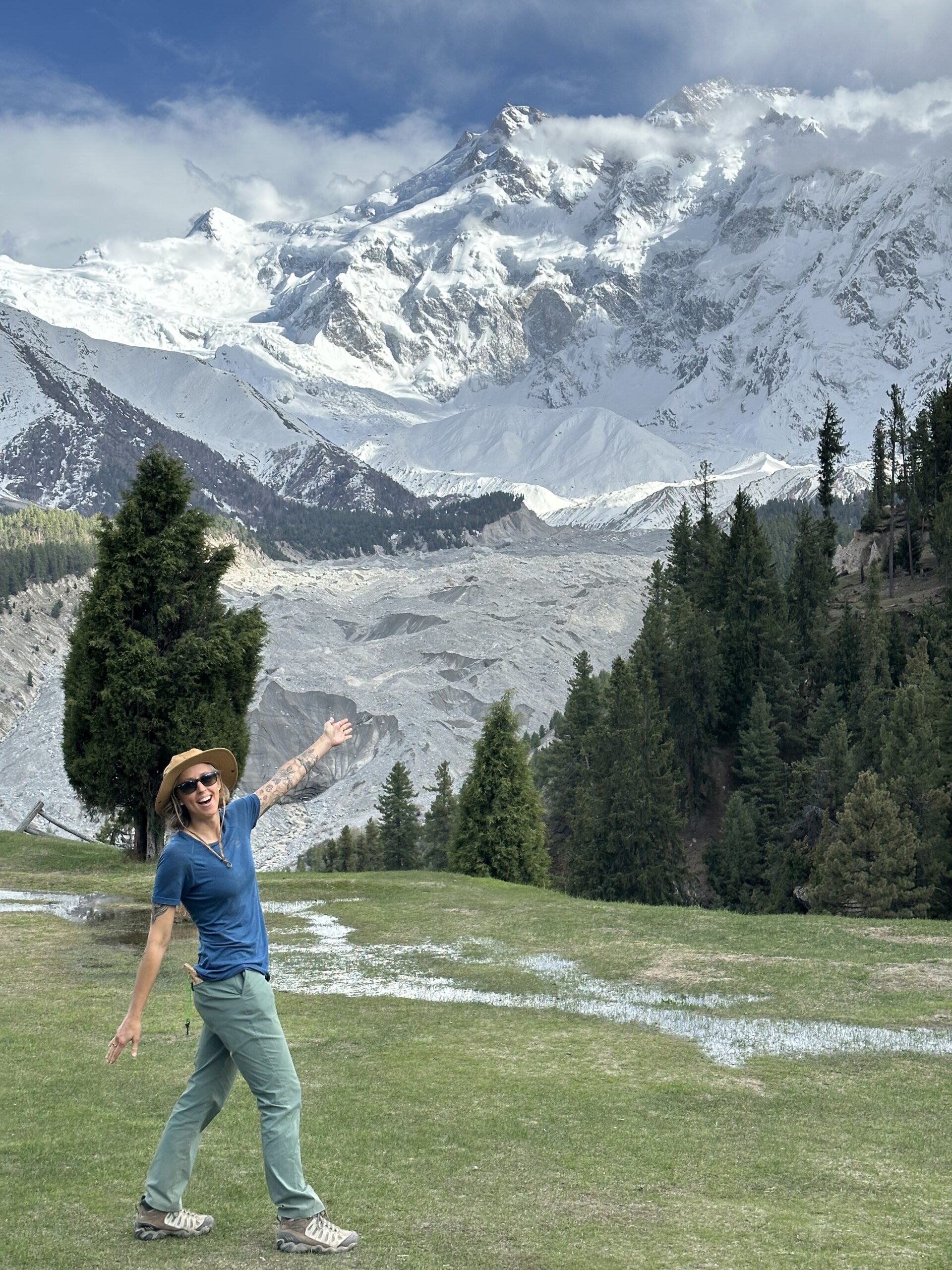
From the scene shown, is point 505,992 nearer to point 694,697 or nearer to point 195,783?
point 195,783

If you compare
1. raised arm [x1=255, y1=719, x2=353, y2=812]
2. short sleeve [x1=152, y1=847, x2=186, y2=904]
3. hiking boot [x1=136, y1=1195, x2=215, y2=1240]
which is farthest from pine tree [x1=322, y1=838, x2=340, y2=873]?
short sleeve [x1=152, y1=847, x2=186, y2=904]

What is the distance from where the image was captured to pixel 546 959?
881 inches

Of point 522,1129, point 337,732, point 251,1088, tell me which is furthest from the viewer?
point 522,1129

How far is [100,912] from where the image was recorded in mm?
28094

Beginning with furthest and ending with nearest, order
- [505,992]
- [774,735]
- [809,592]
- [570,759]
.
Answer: [809,592], [570,759], [774,735], [505,992]

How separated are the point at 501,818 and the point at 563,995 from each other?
29.2 metres

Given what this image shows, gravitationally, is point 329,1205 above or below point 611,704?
below

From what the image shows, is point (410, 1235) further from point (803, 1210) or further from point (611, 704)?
point (611, 704)

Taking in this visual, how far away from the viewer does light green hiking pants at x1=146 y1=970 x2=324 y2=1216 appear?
358 inches

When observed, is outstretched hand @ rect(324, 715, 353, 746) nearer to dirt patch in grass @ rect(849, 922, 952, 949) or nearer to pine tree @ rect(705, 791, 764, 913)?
dirt patch in grass @ rect(849, 922, 952, 949)

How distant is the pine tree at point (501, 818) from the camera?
4844 centimetres

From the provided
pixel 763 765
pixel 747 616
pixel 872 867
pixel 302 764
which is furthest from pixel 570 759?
pixel 302 764

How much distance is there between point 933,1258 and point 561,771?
79.9m

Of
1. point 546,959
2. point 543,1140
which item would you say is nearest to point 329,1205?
point 543,1140
